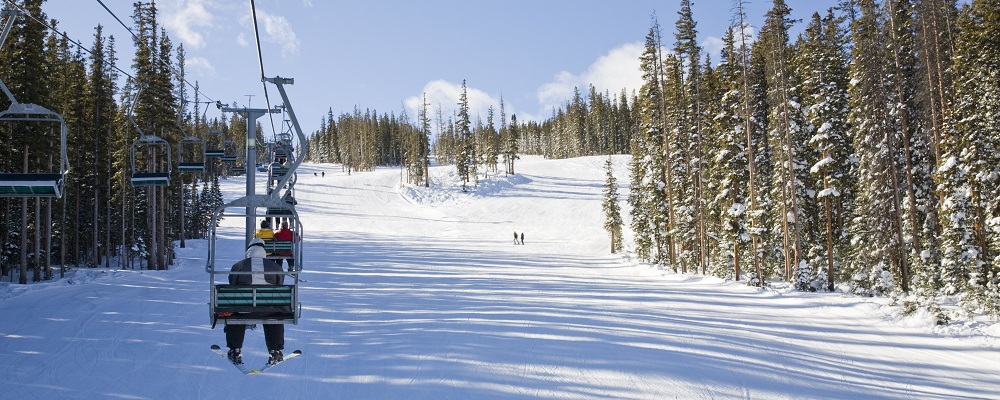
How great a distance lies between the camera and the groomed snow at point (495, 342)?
12797 mm

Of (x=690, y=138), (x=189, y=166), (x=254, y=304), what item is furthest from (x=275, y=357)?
(x=690, y=138)

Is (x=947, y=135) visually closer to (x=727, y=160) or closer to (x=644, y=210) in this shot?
→ (x=727, y=160)

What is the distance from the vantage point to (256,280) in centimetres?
891

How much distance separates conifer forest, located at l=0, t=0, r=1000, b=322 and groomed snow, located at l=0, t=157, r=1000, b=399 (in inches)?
136

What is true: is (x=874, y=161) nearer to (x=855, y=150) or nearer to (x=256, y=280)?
(x=855, y=150)

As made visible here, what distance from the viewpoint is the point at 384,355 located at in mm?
14766

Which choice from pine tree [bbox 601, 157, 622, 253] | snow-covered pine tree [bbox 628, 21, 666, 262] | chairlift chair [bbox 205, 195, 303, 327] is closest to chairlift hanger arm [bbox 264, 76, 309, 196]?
chairlift chair [bbox 205, 195, 303, 327]

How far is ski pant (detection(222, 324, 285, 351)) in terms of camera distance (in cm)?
941

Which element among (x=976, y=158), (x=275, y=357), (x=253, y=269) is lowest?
(x=275, y=357)

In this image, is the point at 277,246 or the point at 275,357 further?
the point at 277,246

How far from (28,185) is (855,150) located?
31.2m

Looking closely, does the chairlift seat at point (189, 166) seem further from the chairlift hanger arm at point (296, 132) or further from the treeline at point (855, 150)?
the treeline at point (855, 150)

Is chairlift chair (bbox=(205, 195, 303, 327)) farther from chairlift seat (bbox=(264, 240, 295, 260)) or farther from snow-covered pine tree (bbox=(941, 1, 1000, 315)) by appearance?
snow-covered pine tree (bbox=(941, 1, 1000, 315))

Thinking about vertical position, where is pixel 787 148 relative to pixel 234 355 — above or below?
above
